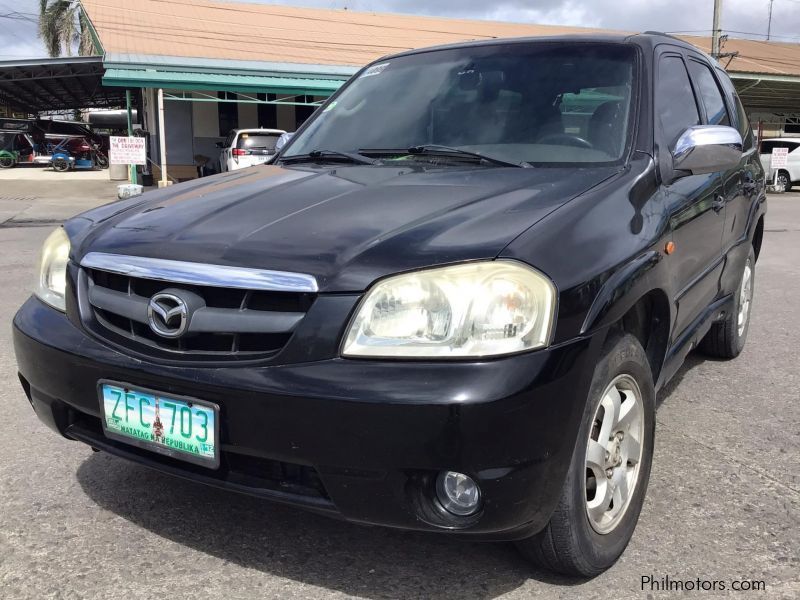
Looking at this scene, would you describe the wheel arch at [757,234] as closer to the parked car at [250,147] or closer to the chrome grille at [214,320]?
the chrome grille at [214,320]

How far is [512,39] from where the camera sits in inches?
131

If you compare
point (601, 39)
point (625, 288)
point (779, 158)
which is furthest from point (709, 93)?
point (779, 158)

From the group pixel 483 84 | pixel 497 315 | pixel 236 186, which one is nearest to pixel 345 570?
pixel 497 315

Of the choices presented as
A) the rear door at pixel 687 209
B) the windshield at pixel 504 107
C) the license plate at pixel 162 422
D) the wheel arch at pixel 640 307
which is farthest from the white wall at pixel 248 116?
the license plate at pixel 162 422

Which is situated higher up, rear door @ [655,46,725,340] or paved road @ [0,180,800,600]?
rear door @ [655,46,725,340]

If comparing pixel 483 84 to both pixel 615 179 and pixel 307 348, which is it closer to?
pixel 615 179

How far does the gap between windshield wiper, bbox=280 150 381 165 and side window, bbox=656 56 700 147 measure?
1.16 m

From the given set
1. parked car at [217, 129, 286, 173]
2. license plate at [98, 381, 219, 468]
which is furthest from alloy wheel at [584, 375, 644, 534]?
parked car at [217, 129, 286, 173]

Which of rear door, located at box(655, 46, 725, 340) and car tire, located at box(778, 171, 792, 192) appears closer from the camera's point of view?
rear door, located at box(655, 46, 725, 340)

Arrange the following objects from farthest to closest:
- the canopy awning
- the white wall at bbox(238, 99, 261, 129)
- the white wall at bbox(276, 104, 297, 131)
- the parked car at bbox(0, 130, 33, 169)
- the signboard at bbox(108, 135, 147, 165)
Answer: the parked car at bbox(0, 130, 33, 169) < the canopy awning < the white wall at bbox(276, 104, 297, 131) < the white wall at bbox(238, 99, 261, 129) < the signboard at bbox(108, 135, 147, 165)

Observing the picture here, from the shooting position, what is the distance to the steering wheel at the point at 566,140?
281 centimetres

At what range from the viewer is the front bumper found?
5.87ft

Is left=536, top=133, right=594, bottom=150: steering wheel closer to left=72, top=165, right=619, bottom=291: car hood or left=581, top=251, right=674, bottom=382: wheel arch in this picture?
left=72, top=165, right=619, bottom=291: car hood

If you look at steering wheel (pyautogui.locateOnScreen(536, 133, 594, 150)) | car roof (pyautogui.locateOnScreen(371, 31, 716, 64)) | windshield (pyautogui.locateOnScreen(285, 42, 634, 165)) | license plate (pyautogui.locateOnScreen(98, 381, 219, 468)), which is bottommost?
license plate (pyautogui.locateOnScreen(98, 381, 219, 468))
